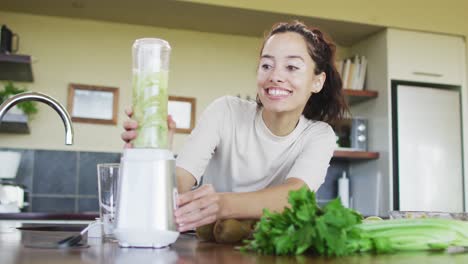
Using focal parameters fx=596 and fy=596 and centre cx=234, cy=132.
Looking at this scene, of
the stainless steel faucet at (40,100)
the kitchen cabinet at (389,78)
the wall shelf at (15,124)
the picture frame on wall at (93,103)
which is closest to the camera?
the stainless steel faucet at (40,100)

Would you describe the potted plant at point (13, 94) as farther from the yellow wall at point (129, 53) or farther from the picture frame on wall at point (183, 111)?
the picture frame on wall at point (183, 111)

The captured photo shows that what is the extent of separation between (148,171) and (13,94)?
8.00 ft

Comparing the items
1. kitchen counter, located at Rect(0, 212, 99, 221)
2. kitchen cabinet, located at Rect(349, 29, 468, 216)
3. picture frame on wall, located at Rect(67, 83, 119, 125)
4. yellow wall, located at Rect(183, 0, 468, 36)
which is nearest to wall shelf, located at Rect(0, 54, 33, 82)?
picture frame on wall, located at Rect(67, 83, 119, 125)

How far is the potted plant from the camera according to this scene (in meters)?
3.12

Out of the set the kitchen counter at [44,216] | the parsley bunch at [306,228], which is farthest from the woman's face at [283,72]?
the kitchen counter at [44,216]

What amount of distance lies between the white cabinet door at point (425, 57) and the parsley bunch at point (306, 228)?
9.82 ft

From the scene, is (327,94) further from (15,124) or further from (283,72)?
(15,124)

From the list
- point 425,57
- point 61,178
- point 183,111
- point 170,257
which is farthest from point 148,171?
point 425,57

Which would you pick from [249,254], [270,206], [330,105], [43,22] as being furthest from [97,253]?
[43,22]

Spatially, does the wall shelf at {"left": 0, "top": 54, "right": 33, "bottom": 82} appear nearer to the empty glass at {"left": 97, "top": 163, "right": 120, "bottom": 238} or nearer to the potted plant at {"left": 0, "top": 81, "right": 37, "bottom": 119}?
the potted plant at {"left": 0, "top": 81, "right": 37, "bottom": 119}

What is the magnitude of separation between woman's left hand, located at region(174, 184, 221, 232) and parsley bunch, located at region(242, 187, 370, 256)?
0.90 feet

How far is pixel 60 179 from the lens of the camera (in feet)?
11.2

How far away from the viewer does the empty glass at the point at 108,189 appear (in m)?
1.08

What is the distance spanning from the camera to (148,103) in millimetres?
949
